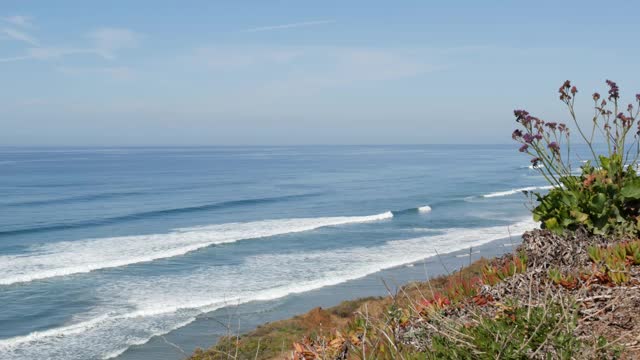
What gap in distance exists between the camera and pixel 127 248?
102 feet

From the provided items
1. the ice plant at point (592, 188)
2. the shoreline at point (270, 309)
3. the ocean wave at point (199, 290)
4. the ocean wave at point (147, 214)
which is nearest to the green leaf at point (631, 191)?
the ice plant at point (592, 188)

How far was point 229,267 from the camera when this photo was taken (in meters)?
26.0

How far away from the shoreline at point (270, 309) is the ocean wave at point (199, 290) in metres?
0.38

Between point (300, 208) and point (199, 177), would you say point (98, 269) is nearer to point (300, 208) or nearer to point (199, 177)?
point (300, 208)

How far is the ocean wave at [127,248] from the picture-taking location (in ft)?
85.5

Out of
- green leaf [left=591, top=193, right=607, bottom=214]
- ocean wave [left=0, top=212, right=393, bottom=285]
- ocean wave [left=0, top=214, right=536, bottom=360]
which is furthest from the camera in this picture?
ocean wave [left=0, top=212, right=393, bottom=285]

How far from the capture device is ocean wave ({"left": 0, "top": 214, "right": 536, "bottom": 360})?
16641mm

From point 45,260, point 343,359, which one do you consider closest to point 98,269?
point 45,260

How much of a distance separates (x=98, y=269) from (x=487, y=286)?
76.6 feet

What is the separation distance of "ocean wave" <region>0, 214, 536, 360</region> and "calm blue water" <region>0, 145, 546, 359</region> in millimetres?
50

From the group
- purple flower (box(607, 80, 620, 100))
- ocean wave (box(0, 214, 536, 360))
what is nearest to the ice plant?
purple flower (box(607, 80, 620, 100))

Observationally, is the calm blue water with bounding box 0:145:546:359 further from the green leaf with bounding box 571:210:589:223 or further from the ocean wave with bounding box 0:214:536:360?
the green leaf with bounding box 571:210:589:223

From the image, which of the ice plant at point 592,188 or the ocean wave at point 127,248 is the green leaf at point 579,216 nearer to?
the ice plant at point 592,188

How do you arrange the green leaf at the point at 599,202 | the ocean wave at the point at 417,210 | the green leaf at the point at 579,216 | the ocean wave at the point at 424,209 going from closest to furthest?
the green leaf at the point at 599,202
the green leaf at the point at 579,216
the ocean wave at the point at 417,210
the ocean wave at the point at 424,209
